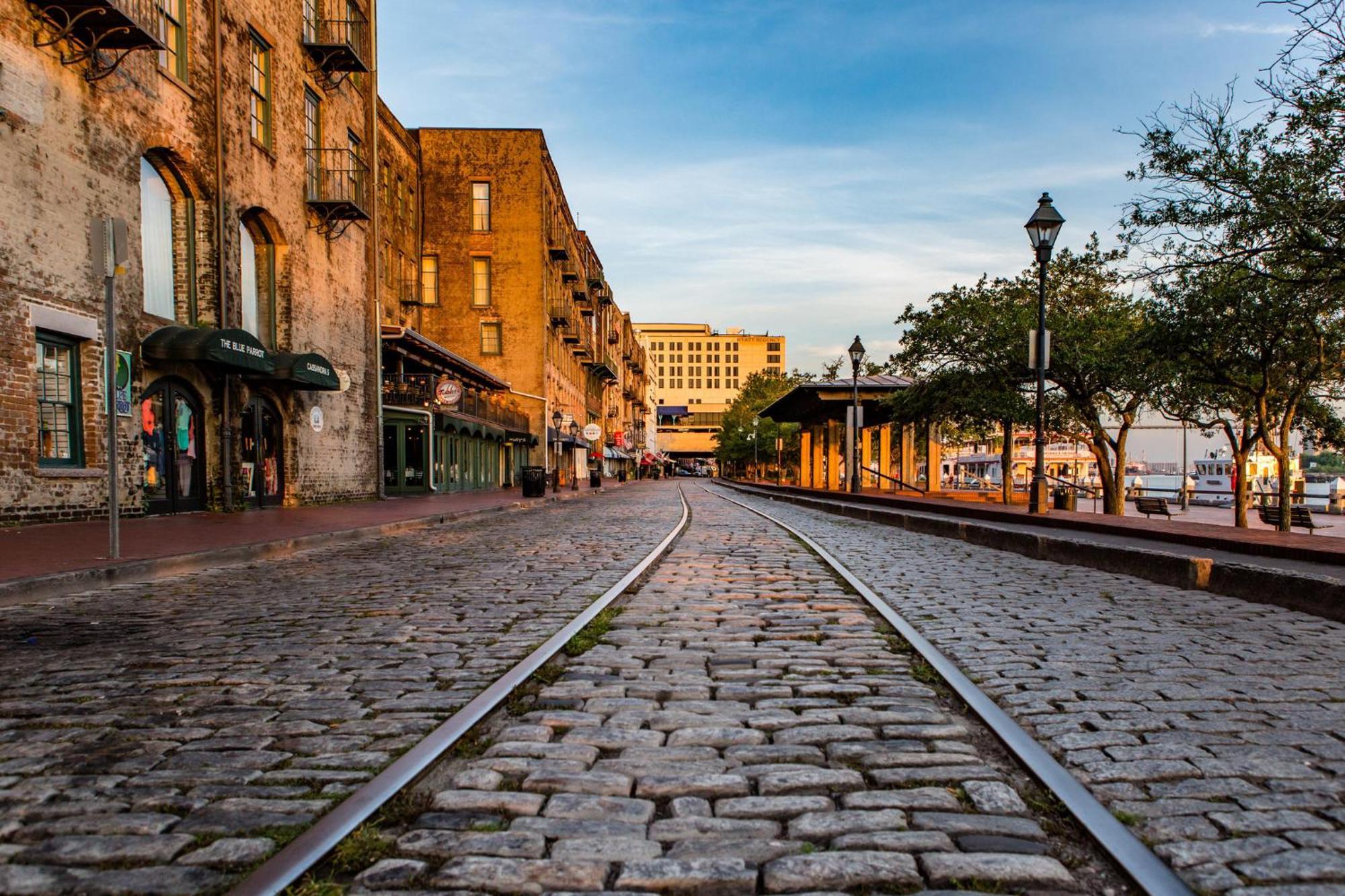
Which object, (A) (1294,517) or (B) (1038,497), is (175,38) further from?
(A) (1294,517)

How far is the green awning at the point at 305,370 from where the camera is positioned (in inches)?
751

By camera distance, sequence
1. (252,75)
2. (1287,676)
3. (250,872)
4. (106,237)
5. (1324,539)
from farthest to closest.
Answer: (252,75) < (1324,539) < (106,237) < (1287,676) < (250,872)

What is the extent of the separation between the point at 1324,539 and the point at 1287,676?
6144 millimetres

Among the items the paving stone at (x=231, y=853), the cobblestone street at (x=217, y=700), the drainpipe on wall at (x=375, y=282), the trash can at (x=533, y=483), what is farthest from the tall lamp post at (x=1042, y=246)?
the trash can at (x=533, y=483)

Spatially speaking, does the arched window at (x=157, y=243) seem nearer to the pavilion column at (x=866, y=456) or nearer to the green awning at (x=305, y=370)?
the green awning at (x=305, y=370)

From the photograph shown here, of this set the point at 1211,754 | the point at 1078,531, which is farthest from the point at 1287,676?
the point at 1078,531

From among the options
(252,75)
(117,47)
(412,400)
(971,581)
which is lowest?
(971,581)

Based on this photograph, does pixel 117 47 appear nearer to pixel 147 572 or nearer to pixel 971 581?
pixel 147 572

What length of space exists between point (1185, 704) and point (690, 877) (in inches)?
113

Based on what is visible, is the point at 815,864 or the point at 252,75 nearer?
the point at 815,864

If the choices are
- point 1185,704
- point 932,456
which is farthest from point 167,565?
point 932,456

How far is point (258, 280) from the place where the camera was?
20125 millimetres

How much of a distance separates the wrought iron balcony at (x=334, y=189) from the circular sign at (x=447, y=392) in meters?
7.31

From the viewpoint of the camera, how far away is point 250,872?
2.37 metres
